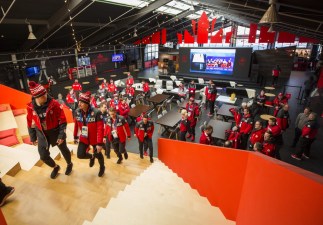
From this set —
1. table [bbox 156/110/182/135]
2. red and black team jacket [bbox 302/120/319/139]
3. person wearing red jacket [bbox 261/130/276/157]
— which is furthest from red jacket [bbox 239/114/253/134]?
table [bbox 156/110/182/135]

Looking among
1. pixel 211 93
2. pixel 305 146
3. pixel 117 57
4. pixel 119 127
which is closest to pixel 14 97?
pixel 119 127

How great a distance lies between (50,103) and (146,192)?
6.68 feet

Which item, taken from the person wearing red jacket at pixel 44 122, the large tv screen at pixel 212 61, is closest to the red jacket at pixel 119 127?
the person wearing red jacket at pixel 44 122

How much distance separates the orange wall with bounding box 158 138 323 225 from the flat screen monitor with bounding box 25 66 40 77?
11208 millimetres

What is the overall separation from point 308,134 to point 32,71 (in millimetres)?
13630

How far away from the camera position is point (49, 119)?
299cm

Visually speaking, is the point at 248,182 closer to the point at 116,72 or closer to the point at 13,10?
the point at 13,10

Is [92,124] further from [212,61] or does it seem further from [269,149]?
[212,61]

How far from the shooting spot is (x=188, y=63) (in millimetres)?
16672

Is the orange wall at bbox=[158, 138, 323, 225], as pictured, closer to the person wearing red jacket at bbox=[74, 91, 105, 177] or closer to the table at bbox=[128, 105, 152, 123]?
the person wearing red jacket at bbox=[74, 91, 105, 177]

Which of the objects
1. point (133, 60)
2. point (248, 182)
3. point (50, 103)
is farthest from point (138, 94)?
point (133, 60)

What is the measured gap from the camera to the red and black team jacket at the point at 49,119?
9.68 feet

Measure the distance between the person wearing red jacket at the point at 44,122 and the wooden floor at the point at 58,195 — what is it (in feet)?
0.95

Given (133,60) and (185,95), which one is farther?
(133,60)
